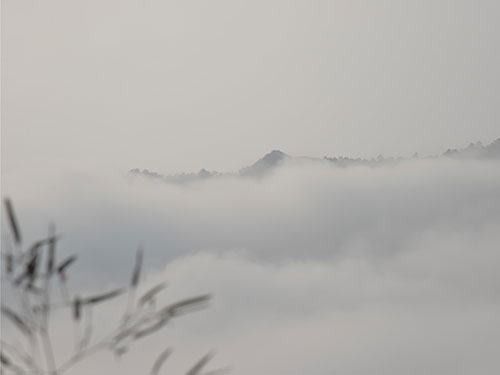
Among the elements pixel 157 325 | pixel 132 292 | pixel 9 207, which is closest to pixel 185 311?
pixel 157 325

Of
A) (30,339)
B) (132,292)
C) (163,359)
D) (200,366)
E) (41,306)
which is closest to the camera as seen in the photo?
(30,339)

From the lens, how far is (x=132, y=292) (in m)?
6.91

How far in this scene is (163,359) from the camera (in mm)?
7414

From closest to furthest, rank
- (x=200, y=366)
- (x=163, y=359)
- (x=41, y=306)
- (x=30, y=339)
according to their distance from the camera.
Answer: (x=30, y=339) < (x=41, y=306) < (x=163, y=359) < (x=200, y=366)

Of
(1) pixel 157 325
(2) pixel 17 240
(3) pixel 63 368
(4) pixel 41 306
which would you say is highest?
(2) pixel 17 240

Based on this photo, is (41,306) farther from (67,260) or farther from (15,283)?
(67,260)

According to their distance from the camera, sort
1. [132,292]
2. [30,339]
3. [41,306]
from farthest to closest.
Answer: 1. [132,292]
2. [41,306]
3. [30,339]

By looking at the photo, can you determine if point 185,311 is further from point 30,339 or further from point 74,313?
point 30,339

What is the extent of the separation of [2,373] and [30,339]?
156 centimetres

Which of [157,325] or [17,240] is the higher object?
[17,240]

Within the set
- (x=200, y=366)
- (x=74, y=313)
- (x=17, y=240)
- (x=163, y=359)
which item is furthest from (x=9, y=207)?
(x=200, y=366)

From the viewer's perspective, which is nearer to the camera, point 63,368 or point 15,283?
point 63,368

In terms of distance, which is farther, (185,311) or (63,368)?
(185,311)

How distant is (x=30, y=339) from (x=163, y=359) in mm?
1943
